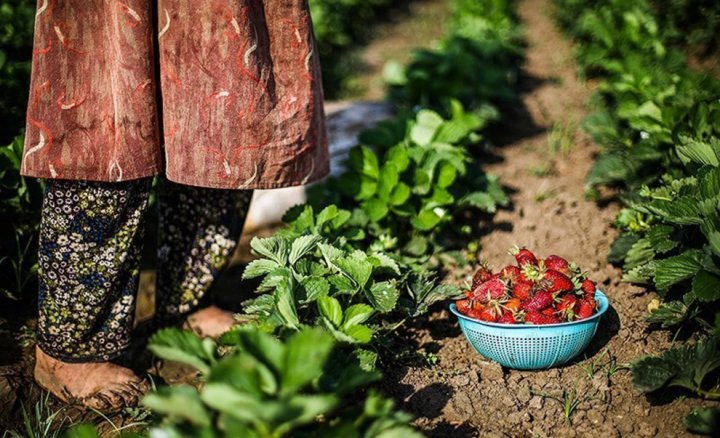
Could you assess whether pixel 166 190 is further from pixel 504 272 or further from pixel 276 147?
pixel 504 272

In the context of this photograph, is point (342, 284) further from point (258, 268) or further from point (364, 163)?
point (364, 163)

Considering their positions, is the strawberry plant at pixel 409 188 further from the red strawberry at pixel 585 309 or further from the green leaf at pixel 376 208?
the red strawberry at pixel 585 309

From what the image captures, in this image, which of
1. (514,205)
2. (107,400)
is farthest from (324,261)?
(514,205)

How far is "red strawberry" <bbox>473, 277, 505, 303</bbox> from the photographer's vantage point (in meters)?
2.10

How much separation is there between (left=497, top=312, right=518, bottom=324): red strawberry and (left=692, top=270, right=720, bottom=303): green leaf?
0.54m

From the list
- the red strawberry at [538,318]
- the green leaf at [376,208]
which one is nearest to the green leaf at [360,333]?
the red strawberry at [538,318]

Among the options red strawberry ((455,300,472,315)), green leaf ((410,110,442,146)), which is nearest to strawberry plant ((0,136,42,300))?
red strawberry ((455,300,472,315))

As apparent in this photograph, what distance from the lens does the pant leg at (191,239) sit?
Result: 2414 mm

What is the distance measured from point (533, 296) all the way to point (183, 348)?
1097 mm

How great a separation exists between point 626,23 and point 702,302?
3.30 metres

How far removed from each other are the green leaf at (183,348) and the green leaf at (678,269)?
→ 145 centimetres

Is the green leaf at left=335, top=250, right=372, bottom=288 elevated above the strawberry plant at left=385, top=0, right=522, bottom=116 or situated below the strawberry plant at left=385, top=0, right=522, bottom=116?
below

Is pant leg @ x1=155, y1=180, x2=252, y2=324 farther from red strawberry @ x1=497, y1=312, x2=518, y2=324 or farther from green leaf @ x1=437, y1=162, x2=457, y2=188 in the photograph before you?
red strawberry @ x1=497, y1=312, x2=518, y2=324

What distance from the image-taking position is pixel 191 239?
2.47 meters
